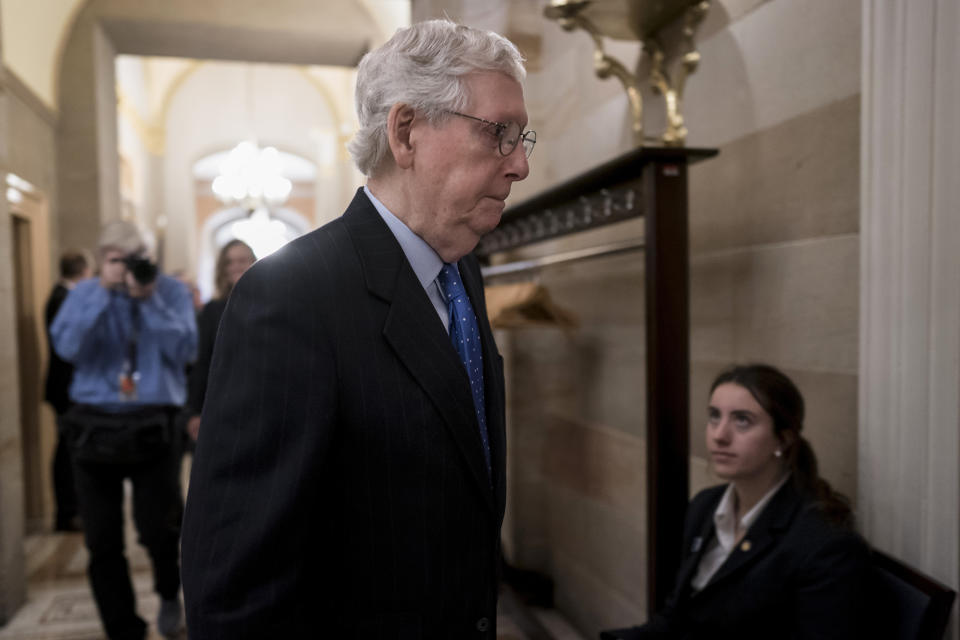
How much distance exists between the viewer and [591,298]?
377 centimetres

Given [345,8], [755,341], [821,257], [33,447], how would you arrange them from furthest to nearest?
[345,8], [33,447], [755,341], [821,257]

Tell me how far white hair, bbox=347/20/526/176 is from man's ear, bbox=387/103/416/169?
13 millimetres

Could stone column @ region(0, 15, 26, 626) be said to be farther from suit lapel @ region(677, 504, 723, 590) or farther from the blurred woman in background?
suit lapel @ region(677, 504, 723, 590)

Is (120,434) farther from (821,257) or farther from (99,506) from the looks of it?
(821,257)

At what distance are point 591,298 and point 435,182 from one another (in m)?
2.71

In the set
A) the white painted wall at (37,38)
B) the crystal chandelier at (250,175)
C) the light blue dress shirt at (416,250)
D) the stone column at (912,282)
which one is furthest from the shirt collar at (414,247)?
the crystal chandelier at (250,175)

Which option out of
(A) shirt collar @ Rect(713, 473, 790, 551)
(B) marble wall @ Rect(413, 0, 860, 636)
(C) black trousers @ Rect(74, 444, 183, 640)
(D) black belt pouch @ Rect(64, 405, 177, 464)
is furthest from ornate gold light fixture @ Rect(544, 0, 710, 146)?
(C) black trousers @ Rect(74, 444, 183, 640)

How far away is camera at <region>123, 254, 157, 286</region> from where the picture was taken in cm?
316

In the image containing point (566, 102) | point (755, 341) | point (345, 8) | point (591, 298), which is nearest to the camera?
point (755, 341)

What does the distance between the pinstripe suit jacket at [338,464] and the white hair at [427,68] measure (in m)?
0.15

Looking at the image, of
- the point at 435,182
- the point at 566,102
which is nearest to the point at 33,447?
the point at 566,102

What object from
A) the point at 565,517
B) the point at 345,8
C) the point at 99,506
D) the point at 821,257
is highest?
the point at 345,8

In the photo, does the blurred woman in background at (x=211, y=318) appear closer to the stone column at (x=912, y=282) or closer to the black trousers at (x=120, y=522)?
the black trousers at (x=120, y=522)

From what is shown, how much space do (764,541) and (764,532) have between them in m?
0.02
